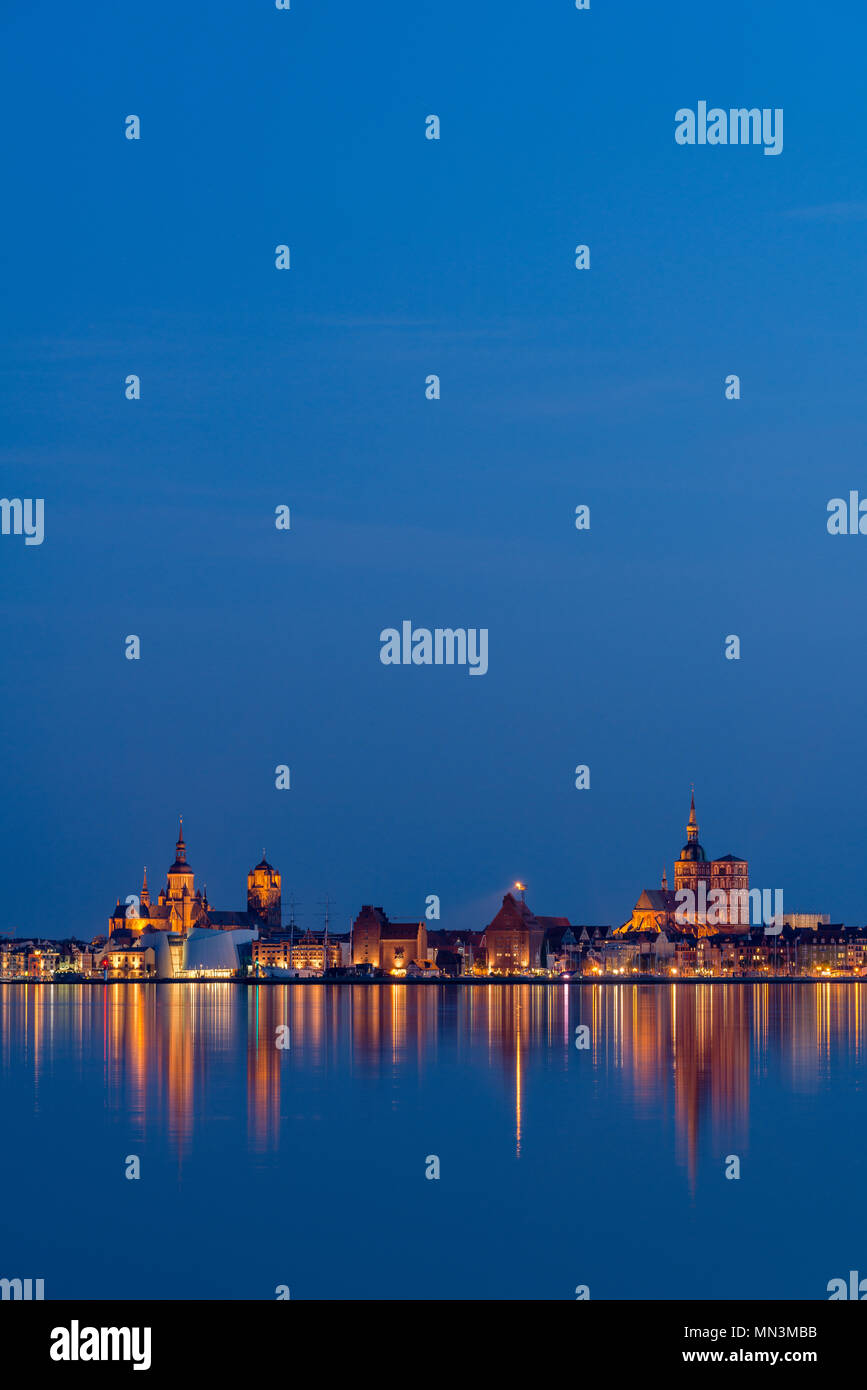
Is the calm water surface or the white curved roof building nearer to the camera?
the calm water surface

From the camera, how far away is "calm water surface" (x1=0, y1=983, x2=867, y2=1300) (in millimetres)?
24172

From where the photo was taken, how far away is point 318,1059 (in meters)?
54.0

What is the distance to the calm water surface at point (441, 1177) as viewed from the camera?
24172 mm

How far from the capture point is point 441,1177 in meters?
31.0

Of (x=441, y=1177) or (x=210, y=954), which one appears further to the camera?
(x=210, y=954)

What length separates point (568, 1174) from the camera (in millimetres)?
30875

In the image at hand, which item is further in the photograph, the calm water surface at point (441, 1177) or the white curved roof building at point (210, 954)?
the white curved roof building at point (210, 954)

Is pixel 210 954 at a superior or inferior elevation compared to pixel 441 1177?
inferior

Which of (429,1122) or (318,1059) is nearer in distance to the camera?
(429,1122)
